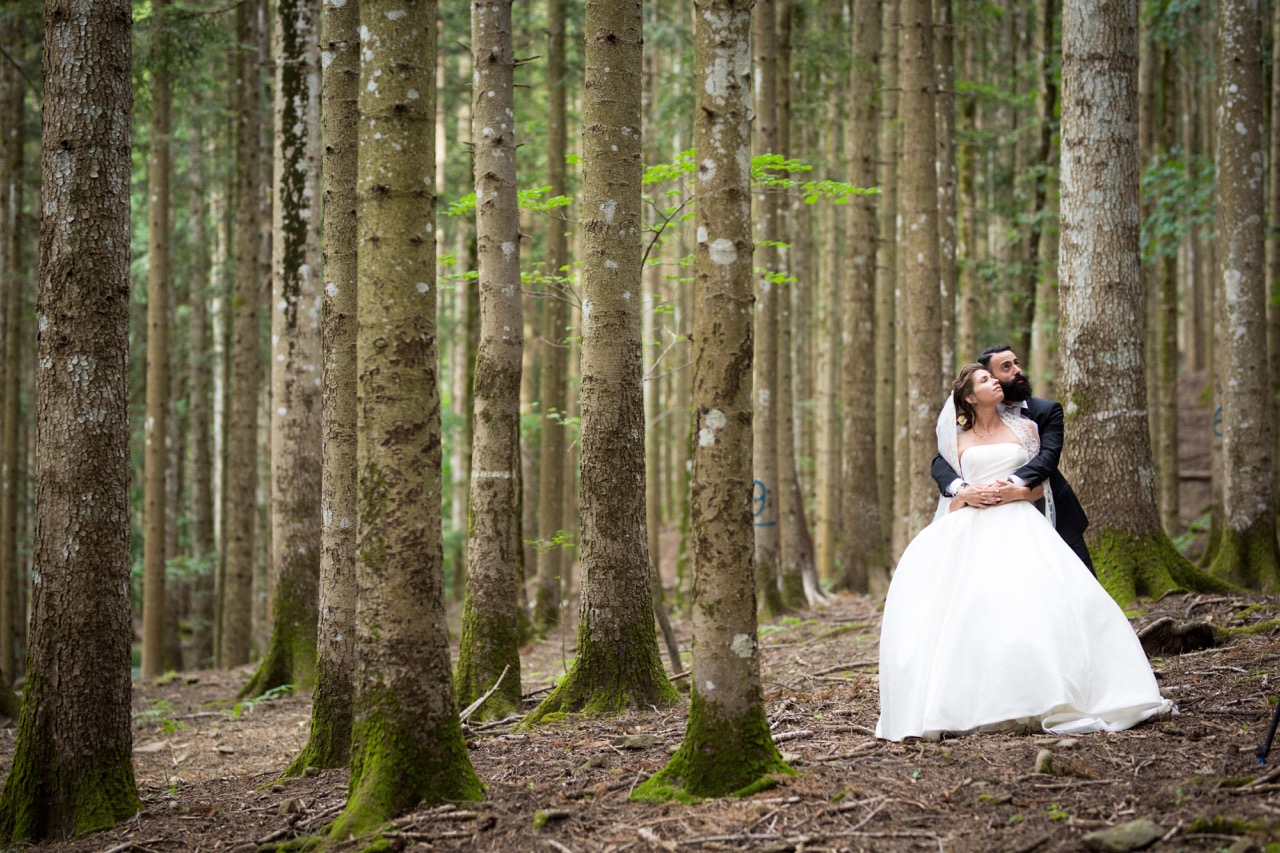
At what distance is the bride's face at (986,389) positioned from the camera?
5.84 metres

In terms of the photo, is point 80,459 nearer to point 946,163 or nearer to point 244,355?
point 244,355

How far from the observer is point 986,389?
584 cm

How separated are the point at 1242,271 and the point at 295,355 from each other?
932 cm

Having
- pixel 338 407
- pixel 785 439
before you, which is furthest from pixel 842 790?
pixel 785 439

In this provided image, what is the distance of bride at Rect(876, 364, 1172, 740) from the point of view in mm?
4996

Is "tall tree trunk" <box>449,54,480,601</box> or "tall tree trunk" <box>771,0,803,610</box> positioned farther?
"tall tree trunk" <box>449,54,480,601</box>

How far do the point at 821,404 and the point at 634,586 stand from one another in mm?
12216

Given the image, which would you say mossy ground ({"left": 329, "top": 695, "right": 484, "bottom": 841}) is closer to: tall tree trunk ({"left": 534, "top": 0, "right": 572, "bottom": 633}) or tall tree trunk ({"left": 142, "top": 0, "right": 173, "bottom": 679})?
tall tree trunk ({"left": 534, "top": 0, "right": 572, "bottom": 633})

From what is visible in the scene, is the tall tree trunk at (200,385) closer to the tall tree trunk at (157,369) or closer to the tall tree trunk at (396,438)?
the tall tree trunk at (157,369)

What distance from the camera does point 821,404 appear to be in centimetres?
1805

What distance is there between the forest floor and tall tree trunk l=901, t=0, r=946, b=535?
3582mm

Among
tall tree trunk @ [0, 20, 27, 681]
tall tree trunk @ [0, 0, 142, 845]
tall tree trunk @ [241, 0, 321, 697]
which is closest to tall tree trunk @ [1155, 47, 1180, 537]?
tall tree trunk @ [241, 0, 321, 697]

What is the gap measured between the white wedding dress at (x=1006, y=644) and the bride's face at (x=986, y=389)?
71cm

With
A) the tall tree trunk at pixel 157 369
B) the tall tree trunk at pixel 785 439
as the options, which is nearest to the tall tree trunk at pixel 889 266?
the tall tree trunk at pixel 785 439
